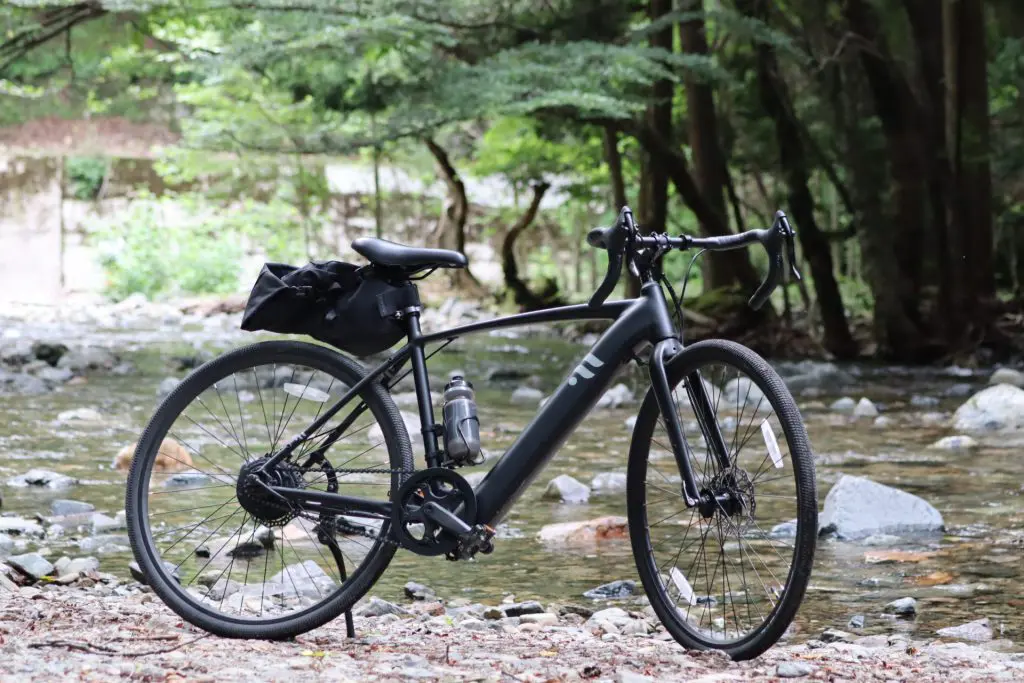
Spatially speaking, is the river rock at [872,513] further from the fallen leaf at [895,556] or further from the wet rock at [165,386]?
the wet rock at [165,386]

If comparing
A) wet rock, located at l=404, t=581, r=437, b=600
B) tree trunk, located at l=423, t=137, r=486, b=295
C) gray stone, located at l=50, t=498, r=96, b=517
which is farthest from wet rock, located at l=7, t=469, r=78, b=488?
tree trunk, located at l=423, t=137, r=486, b=295

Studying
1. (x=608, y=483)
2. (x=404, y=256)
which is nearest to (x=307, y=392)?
(x=404, y=256)

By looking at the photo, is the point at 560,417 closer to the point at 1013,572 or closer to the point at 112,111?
the point at 1013,572

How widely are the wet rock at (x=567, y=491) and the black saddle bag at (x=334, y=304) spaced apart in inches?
98.4

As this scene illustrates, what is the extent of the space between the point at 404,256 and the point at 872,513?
8.12 feet

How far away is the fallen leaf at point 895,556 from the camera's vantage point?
4.37 metres

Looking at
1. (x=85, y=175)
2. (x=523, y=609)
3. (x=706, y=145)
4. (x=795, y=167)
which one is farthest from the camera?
(x=85, y=175)

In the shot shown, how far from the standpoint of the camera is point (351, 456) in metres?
3.48

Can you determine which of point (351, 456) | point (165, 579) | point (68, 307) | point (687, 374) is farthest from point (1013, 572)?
point (68, 307)

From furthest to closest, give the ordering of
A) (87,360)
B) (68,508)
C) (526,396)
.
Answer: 1. (87,360)
2. (526,396)
3. (68,508)

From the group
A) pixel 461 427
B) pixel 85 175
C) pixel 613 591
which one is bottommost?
pixel 613 591

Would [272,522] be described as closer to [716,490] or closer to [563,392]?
[563,392]

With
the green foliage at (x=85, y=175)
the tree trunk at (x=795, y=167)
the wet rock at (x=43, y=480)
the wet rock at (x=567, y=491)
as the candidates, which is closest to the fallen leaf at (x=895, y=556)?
the wet rock at (x=567, y=491)

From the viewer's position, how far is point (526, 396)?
9891 millimetres
